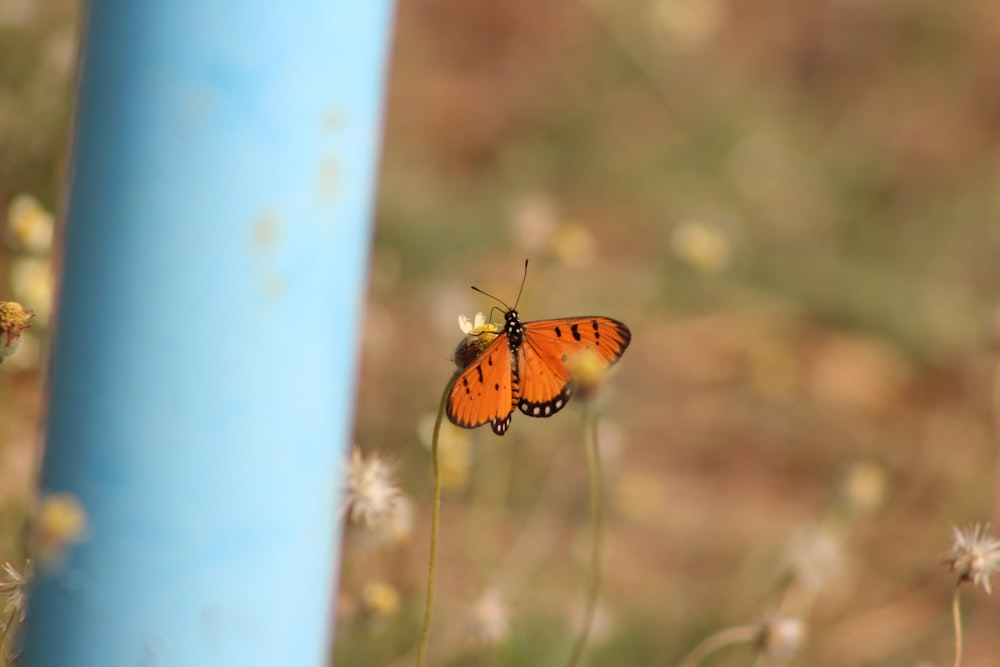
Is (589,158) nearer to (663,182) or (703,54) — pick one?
(663,182)

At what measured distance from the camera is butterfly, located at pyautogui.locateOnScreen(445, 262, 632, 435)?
0.79 metres

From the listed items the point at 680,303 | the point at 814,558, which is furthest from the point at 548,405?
the point at 680,303

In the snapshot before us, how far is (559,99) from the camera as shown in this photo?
3.27 meters

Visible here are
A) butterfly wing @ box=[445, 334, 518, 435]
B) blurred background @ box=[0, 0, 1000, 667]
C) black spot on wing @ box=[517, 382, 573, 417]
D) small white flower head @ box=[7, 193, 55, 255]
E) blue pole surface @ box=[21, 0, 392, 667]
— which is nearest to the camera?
blue pole surface @ box=[21, 0, 392, 667]

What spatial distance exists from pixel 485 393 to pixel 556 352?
0.15 m

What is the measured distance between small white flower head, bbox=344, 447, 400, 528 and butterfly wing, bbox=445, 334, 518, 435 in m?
0.15

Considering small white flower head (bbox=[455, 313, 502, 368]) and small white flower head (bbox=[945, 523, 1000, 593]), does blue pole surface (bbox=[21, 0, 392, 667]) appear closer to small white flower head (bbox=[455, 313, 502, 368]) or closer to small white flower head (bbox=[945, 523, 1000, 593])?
small white flower head (bbox=[455, 313, 502, 368])

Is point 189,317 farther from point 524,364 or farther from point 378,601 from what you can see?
point 378,601


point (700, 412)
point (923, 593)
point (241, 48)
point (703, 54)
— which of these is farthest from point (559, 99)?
point (241, 48)

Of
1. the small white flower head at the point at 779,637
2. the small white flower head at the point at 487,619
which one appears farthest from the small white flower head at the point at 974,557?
the small white flower head at the point at 487,619

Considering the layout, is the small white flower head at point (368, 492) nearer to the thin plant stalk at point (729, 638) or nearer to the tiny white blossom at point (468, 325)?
the tiny white blossom at point (468, 325)

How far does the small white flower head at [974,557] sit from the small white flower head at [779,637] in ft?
Answer: 0.64

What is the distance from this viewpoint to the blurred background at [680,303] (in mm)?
1574

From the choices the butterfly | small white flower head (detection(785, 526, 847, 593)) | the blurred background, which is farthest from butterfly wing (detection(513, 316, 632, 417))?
small white flower head (detection(785, 526, 847, 593))
